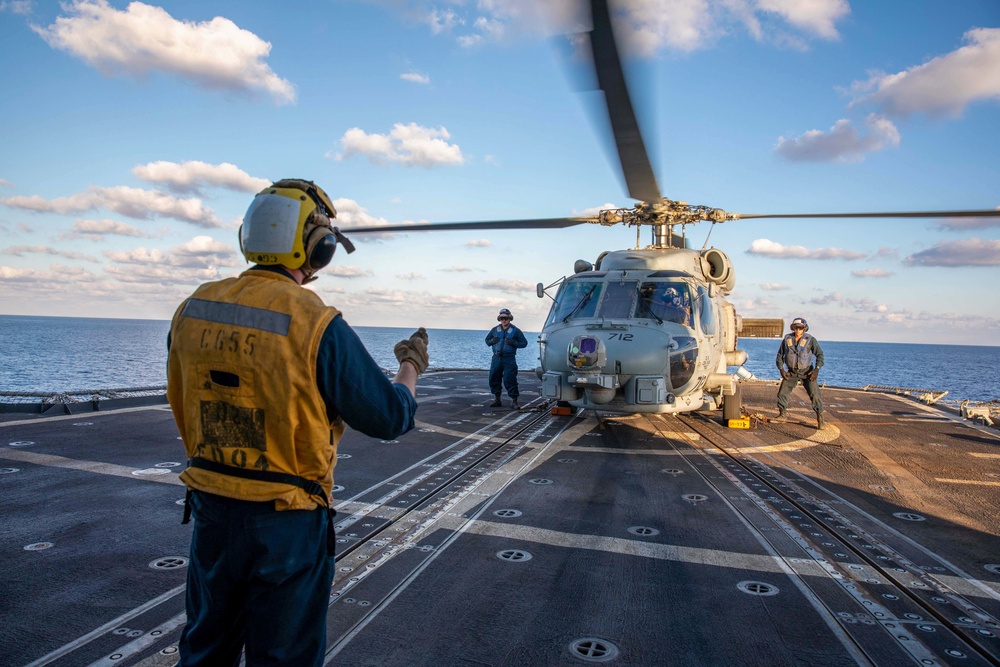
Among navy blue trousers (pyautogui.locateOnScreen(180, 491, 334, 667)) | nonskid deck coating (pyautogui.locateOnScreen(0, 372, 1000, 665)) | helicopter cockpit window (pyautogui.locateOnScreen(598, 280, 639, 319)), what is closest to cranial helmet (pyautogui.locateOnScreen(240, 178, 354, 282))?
navy blue trousers (pyautogui.locateOnScreen(180, 491, 334, 667))

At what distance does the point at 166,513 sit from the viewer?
202 inches

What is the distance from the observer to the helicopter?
8.80 meters

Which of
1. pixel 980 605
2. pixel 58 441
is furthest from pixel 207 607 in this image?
pixel 58 441

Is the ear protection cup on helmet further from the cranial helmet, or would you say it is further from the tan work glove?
the tan work glove

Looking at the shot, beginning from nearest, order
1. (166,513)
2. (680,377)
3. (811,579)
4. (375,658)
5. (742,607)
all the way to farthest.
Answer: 1. (375,658)
2. (742,607)
3. (811,579)
4. (166,513)
5. (680,377)

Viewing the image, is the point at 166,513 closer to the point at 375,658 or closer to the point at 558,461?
the point at 375,658

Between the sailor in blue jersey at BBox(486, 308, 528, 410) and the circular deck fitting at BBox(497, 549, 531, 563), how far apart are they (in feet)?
27.1

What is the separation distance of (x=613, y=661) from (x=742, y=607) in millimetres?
1081

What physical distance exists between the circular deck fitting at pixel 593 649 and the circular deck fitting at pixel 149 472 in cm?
504

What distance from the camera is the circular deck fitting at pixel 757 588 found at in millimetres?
3895

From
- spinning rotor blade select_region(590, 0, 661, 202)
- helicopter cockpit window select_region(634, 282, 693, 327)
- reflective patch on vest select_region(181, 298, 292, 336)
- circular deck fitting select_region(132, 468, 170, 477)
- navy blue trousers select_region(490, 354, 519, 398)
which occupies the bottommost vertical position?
→ circular deck fitting select_region(132, 468, 170, 477)

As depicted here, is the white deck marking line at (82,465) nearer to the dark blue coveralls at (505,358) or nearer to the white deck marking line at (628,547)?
the white deck marking line at (628,547)

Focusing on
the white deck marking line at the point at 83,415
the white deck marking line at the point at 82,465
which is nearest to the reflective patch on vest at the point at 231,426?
the white deck marking line at the point at 82,465

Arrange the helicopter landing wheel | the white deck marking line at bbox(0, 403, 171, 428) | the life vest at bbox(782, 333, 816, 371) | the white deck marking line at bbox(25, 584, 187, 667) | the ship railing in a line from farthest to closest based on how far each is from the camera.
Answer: the helicopter landing wheel → the life vest at bbox(782, 333, 816, 371) → the ship railing → the white deck marking line at bbox(0, 403, 171, 428) → the white deck marking line at bbox(25, 584, 187, 667)
